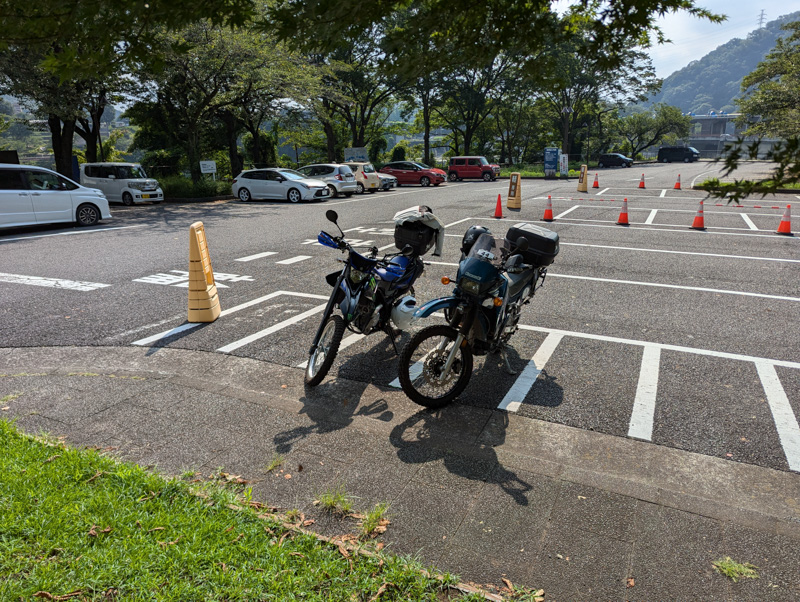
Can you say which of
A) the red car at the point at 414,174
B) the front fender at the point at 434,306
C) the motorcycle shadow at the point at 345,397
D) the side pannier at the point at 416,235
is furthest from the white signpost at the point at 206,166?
the front fender at the point at 434,306

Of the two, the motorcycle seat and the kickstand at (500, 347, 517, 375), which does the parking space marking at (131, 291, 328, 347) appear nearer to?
the motorcycle seat

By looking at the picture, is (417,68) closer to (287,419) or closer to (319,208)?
(287,419)

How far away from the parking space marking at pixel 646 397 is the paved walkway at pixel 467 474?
0.21 m

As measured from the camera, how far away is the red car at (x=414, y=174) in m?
31.0

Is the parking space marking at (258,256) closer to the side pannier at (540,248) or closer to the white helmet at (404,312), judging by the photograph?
the white helmet at (404,312)

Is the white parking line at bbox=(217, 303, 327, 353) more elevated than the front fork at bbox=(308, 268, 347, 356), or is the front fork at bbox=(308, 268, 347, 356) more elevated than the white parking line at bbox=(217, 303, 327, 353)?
the front fork at bbox=(308, 268, 347, 356)

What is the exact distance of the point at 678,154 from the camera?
6088cm

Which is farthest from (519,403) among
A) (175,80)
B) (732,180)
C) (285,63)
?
(175,80)

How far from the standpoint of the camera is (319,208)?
18938 mm

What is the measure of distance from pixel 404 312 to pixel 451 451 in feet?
4.93

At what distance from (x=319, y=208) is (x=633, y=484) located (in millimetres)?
16609

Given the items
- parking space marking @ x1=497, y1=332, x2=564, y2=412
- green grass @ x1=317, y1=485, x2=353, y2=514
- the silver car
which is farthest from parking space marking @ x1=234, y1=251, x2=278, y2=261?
the silver car

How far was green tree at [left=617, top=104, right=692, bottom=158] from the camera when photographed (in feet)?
201

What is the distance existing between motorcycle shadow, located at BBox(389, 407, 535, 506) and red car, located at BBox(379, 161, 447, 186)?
27.6 metres
